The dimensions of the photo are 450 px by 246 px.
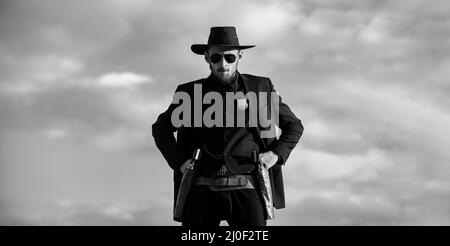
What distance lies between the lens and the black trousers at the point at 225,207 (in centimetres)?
847

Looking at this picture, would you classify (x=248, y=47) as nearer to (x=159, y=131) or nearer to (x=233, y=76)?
(x=233, y=76)

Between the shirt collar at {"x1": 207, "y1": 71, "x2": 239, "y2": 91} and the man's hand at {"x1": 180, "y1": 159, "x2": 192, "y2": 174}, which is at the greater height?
the shirt collar at {"x1": 207, "y1": 71, "x2": 239, "y2": 91}

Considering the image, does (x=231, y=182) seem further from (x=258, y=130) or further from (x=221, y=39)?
(x=221, y=39)

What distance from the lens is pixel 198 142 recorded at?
29.0ft

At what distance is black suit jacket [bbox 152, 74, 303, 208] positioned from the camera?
349 inches

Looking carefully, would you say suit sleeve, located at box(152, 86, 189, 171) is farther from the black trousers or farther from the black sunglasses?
the black sunglasses

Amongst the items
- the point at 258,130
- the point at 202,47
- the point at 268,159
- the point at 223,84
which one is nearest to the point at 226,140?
the point at 258,130

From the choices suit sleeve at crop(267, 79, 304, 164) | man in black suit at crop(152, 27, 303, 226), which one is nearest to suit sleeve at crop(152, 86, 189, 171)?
man in black suit at crop(152, 27, 303, 226)

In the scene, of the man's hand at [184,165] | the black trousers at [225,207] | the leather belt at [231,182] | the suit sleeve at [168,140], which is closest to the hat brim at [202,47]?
the suit sleeve at [168,140]

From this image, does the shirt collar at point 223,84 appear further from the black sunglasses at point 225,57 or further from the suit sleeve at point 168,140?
the suit sleeve at point 168,140

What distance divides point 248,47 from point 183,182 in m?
1.87
